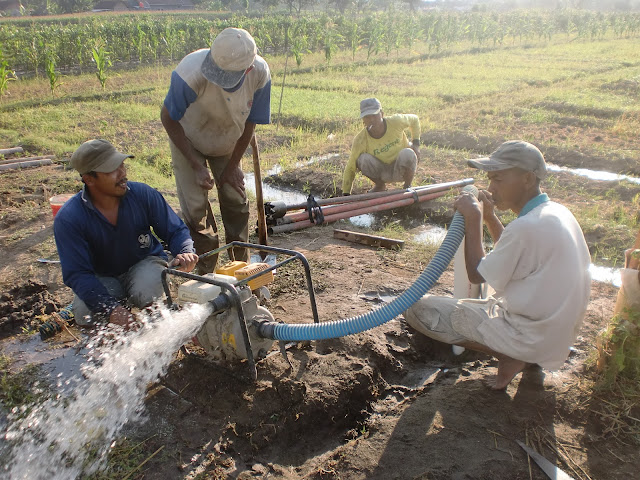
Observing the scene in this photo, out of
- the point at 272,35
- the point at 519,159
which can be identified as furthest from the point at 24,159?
the point at 272,35

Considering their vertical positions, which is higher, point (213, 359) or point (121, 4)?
point (121, 4)

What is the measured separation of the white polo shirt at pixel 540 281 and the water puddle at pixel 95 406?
5.34 ft

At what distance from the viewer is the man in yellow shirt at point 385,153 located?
6250 mm

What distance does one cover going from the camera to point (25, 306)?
392cm

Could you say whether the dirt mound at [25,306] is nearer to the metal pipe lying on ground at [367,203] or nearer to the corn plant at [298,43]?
the metal pipe lying on ground at [367,203]

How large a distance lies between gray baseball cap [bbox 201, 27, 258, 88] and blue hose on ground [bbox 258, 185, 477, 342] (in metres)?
1.77

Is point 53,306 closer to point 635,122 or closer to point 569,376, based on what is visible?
point 569,376

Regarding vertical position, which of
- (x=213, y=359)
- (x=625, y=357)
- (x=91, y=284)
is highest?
(x=91, y=284)

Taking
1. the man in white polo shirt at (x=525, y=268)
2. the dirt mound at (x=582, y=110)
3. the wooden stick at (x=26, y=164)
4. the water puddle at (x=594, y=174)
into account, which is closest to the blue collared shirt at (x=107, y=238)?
the man in white polo shirt at (x=525, y=268)

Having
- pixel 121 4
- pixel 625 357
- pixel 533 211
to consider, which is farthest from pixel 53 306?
pixel 121 4

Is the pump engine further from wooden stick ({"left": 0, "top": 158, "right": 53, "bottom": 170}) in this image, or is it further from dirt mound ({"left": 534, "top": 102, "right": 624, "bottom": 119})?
dirt mound ({"left": 534, "top": 102, "right": 624, "bottom": 119})

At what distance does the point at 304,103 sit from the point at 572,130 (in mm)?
6394

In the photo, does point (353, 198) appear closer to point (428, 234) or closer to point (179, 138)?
point (428, 234)

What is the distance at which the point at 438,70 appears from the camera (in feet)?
63.4
